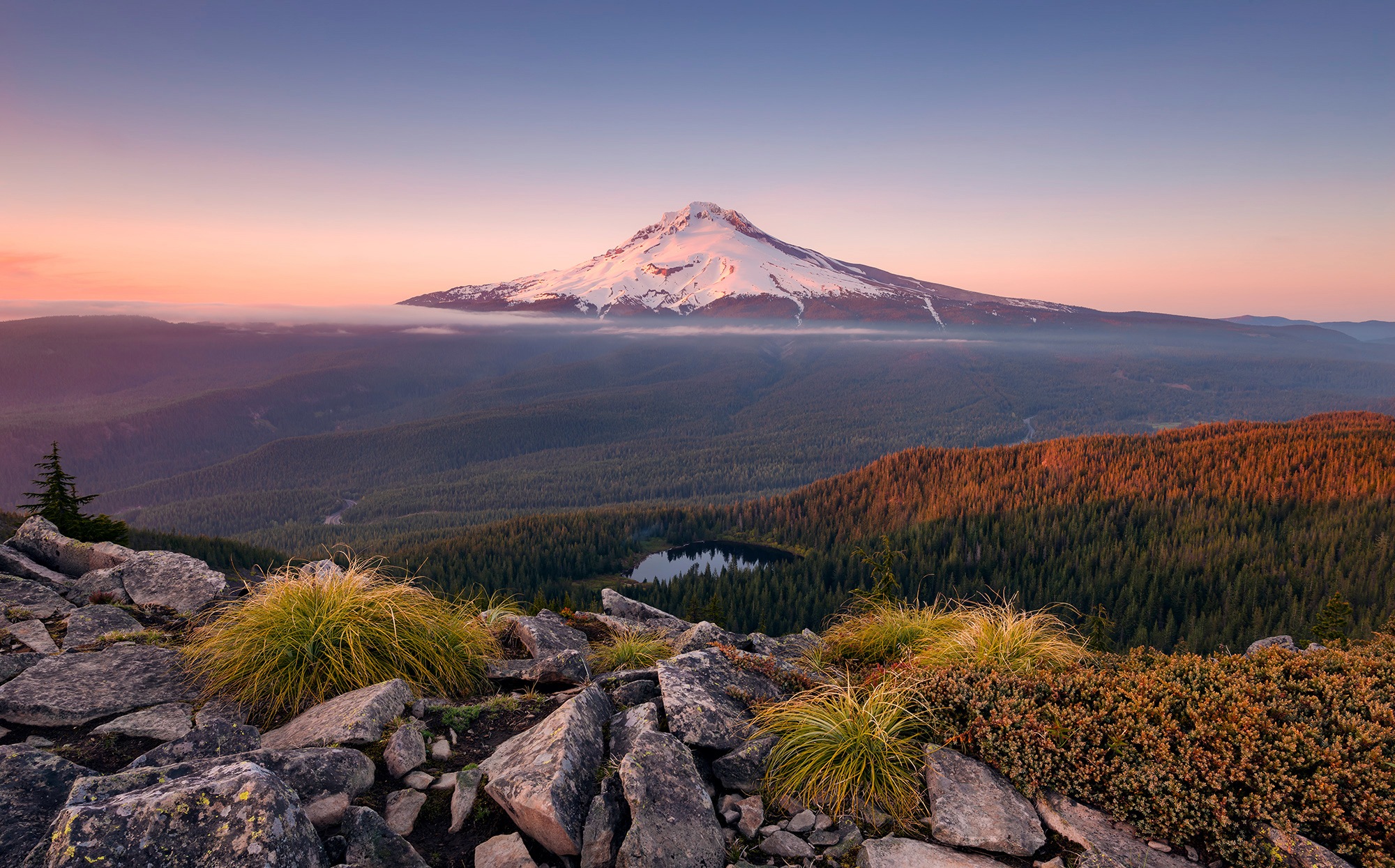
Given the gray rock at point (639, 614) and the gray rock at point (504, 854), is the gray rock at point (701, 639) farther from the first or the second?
the gray rock at point (504, 854)

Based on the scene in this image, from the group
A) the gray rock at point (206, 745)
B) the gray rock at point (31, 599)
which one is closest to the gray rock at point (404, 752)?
the gray rock at point (206, 745)

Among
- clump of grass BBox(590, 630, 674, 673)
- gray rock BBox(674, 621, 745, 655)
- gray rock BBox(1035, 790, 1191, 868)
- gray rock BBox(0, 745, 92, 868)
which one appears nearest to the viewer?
gray rock BBox(0, 745, 92, 868)

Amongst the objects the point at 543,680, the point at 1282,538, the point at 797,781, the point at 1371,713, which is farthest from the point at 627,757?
the point at 1282,538

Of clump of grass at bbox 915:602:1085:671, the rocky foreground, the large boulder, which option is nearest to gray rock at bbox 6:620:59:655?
the rocky foreground

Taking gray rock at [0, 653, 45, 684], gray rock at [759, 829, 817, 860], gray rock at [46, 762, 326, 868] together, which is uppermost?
gray rock at [46, 762, 326, 868]

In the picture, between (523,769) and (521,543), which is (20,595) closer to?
(523,769)

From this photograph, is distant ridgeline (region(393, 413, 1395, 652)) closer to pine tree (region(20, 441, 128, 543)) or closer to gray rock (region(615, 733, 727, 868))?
pine tree (region(20, 441, 128, 543))
